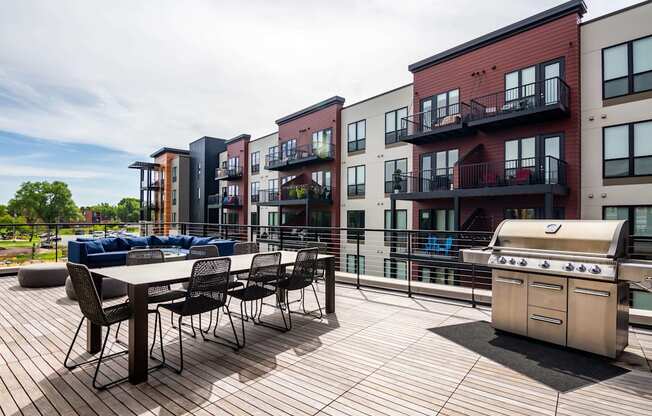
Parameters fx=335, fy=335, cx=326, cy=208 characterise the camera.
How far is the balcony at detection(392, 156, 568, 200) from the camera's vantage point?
9820 mm


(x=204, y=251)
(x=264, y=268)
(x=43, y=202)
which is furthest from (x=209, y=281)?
(x=43, y=202)

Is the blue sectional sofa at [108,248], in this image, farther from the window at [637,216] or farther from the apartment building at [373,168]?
the window at [637,216]

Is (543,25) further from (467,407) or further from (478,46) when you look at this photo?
(467,407)

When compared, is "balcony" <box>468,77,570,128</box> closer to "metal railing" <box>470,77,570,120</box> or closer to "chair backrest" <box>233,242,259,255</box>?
"metal railing" <box>470,77,570,120</box>

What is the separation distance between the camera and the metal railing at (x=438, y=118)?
461 inches

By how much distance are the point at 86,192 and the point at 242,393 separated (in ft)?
259

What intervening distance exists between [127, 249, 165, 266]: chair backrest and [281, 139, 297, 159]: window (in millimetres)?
15640

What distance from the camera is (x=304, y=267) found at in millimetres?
4266

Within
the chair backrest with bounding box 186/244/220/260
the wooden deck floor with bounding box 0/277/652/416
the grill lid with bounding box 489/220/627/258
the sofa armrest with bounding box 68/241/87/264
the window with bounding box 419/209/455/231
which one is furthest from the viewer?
the window with bounding box 419/209/455/231

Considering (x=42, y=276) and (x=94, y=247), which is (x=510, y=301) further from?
(x=42, y=276)

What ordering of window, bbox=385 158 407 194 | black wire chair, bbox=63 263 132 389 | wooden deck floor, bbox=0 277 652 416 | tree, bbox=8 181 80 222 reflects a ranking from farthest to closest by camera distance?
tree, bbox=8 181 80 222 < window, bbox=385 158 407 194 < black wire chair, bbox=63 263 132 389 < wooden deck floor, bbox=0 277 652 416

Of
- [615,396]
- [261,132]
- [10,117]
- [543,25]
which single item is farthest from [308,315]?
[261,132]

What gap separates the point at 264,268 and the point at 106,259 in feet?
16.0

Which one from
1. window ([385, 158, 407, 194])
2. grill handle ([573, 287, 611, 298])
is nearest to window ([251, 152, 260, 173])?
window ([385, 158, 407, 194])
